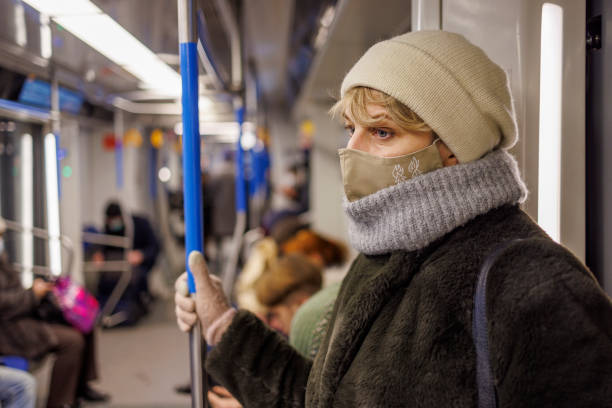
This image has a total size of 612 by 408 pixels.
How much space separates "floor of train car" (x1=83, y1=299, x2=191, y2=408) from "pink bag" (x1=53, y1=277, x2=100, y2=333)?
654 mm

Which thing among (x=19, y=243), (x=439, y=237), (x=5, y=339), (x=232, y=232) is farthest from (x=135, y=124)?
(x=439, y=237)

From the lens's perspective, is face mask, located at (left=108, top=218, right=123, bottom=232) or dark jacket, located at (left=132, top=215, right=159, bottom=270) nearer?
face mask, located at (left=108, top=218, right=123, bottom=232)

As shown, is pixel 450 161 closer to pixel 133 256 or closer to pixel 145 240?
pixel 133 256

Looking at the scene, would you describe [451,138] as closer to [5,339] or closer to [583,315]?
[583,315]

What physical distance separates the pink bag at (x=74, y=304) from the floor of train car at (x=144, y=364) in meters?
0.65

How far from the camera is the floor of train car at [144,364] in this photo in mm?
3879

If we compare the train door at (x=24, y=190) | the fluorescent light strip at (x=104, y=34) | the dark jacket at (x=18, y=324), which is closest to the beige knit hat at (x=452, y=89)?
the fluorescent light strip at (x=104, y=34)

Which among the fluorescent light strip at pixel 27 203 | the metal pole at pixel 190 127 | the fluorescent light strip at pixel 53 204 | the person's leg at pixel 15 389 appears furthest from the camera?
the fluorescent light strip at pixel 27 203

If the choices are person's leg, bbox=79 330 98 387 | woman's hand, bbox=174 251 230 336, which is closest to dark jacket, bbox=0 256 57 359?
person's leg, bbox=79 330 98 387

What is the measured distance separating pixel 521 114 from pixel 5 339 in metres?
3.25

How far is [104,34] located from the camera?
2.19m

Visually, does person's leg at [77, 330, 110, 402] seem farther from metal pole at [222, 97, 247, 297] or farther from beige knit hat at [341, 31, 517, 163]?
beige knit hat at [341, 31, 517, 163]

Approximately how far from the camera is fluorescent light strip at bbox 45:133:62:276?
408cm

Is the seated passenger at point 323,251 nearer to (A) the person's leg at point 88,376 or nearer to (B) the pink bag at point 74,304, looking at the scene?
(B) the pink bag at point 74,304
